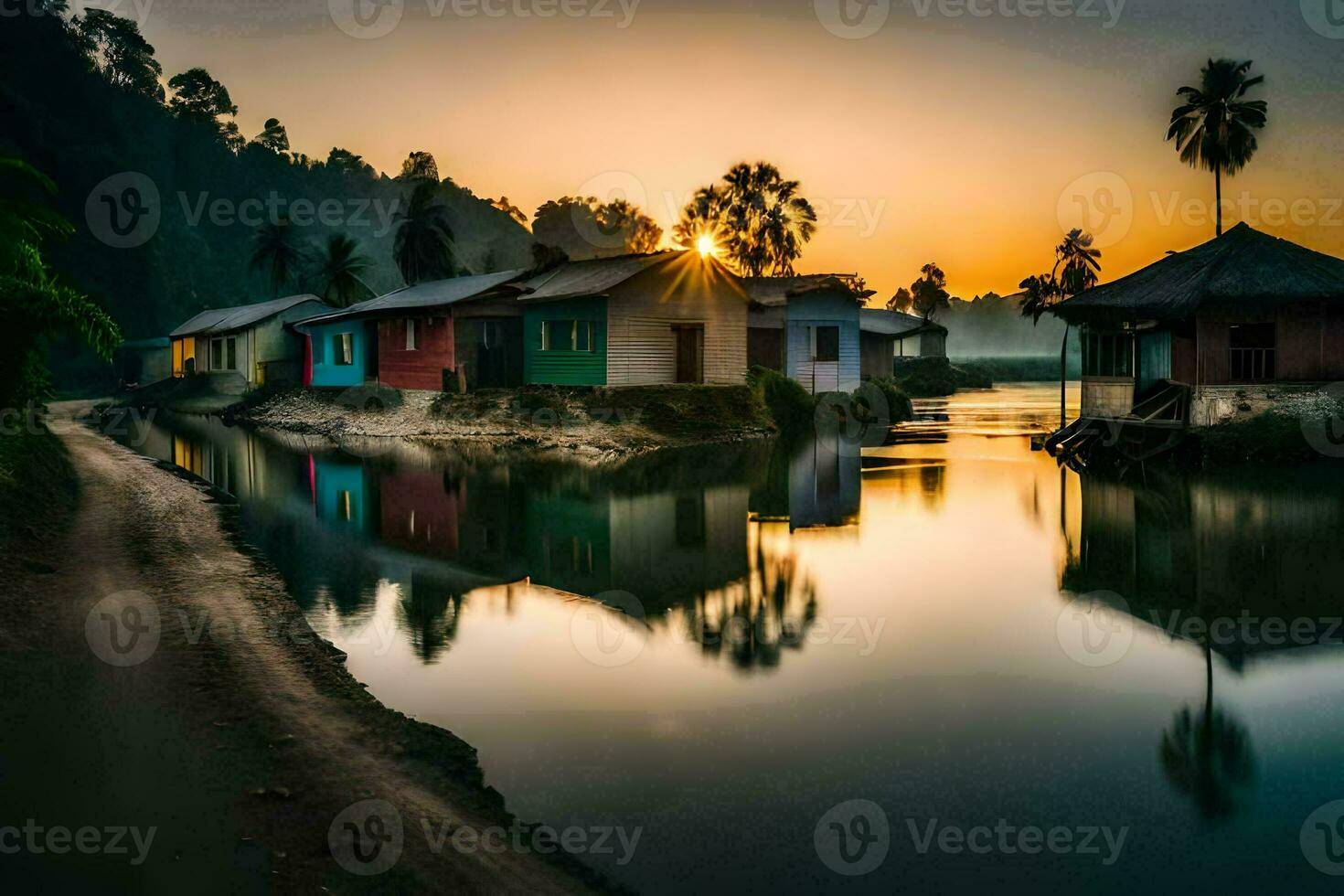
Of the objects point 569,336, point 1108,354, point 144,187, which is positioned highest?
point 144,187

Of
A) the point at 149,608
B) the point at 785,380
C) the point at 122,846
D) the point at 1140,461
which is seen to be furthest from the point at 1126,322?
the point at 122,846

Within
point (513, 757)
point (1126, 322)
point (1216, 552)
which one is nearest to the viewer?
point (513, 757)

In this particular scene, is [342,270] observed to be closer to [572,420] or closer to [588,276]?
[588,276]

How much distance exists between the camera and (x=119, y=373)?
72.9m

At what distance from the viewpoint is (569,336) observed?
38812 millimetres

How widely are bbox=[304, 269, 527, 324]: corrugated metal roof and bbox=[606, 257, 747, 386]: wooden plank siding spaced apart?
254 inches

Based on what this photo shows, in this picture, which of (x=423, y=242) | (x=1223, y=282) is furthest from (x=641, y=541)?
(x=423, y=242)

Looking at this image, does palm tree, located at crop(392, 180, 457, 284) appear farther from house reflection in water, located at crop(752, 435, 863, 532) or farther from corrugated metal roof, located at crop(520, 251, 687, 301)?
house reflection in water, located at crop(752, 435, 863, 532)

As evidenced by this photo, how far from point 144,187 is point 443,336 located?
214ft

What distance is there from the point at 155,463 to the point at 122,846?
24.0m

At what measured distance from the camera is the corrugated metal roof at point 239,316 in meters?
58.0

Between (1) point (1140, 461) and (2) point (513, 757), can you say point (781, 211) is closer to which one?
(1) point (1140, 461)

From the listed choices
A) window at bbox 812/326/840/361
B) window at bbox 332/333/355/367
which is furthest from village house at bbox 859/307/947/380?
window at bbox 332/333/355/367

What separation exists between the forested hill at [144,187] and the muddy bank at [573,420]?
2607cm
